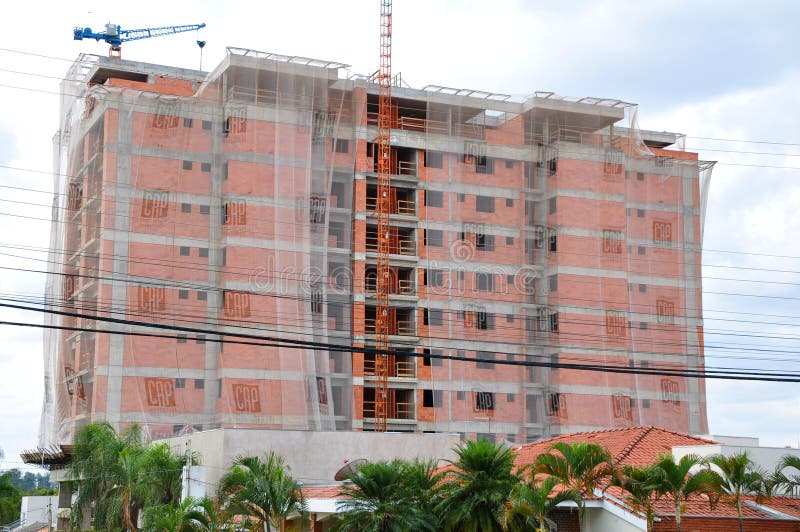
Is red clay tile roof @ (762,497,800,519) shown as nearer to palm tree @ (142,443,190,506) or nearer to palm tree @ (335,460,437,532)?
palm tree @ (335,460,437,532)

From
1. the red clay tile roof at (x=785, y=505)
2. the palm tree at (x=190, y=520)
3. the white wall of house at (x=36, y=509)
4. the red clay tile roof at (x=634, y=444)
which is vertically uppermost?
the red clay tile roof at (x=634, y=444)

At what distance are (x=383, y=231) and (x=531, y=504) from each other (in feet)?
158

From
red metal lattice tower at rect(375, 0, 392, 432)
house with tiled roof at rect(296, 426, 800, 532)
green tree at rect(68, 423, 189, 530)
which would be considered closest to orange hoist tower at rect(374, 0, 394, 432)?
red metal lattice tower at rect(375, 0, 392, 432)

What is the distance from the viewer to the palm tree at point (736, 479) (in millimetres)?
33219

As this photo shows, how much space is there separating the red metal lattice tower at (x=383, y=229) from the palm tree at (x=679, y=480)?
4279 cm

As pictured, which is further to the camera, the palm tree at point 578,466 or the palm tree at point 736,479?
the palm tree at point 736,479

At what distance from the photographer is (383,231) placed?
256ft

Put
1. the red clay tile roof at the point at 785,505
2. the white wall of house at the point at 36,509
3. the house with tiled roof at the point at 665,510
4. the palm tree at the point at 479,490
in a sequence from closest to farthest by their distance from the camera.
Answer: the palm tree at the point at 479,490 < the house with tiled roof at the point at 665,510 < the red clay tile roof at the point at 785,505 < the white wall of house at the point at 36,509

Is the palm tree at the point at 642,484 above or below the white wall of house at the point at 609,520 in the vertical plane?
above

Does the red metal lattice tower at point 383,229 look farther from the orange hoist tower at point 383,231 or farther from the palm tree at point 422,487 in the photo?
the palm tree at point 422,487

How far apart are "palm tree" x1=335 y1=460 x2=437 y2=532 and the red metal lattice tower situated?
42039 millimetres

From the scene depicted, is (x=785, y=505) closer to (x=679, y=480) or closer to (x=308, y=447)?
(x=679, y=480)

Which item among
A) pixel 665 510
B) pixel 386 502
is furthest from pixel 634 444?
pixel 386 502

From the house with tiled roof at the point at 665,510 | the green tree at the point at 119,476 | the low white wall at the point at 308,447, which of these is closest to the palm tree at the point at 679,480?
the house with tiled roof at the point at 665,510
